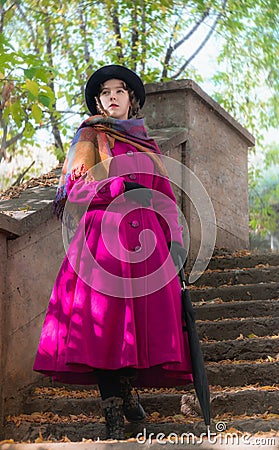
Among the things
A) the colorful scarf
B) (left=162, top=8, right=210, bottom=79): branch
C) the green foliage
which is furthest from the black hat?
the green foliage

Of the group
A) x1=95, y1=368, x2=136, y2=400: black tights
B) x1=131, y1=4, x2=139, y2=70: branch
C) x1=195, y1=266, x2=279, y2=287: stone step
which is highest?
x1=131, y1=4, x2=139, y2=70: branch

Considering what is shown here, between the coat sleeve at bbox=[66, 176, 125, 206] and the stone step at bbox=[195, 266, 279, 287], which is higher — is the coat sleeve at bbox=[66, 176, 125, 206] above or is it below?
above

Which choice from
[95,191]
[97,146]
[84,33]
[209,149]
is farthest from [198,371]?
[84,33]

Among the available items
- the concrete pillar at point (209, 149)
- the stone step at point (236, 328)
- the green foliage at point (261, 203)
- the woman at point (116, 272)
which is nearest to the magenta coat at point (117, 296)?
the woman at point (116, 272)

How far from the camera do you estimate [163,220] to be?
384 cm

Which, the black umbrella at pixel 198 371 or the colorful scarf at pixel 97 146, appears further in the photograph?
the colorful scarf at pixel 97 146

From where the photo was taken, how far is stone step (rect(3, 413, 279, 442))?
3607mm

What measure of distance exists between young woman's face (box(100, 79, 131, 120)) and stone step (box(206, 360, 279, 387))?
1.43 meters

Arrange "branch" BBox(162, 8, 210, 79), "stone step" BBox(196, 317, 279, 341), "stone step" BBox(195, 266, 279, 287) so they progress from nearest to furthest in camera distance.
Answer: "stone step" BBox(196, 317, 279, 341)
"stone step" BBox(195, 266, 279, 287)
"branch" BBox(162, 8, 210, 79)

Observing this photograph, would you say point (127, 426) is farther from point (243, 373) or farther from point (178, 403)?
point (243, 373)

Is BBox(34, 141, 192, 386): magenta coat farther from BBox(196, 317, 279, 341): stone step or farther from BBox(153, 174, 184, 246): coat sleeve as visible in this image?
BBox(196, 317, 279, 341): stone step

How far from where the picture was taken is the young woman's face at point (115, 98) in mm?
3939

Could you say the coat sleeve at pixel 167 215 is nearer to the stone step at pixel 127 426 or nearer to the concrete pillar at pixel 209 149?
Result: the stone step at pixel 127 426

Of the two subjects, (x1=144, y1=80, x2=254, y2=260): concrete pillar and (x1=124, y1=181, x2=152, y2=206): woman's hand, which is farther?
(x1=144, y1=80, x2=254, y2=260): concrete pillar
